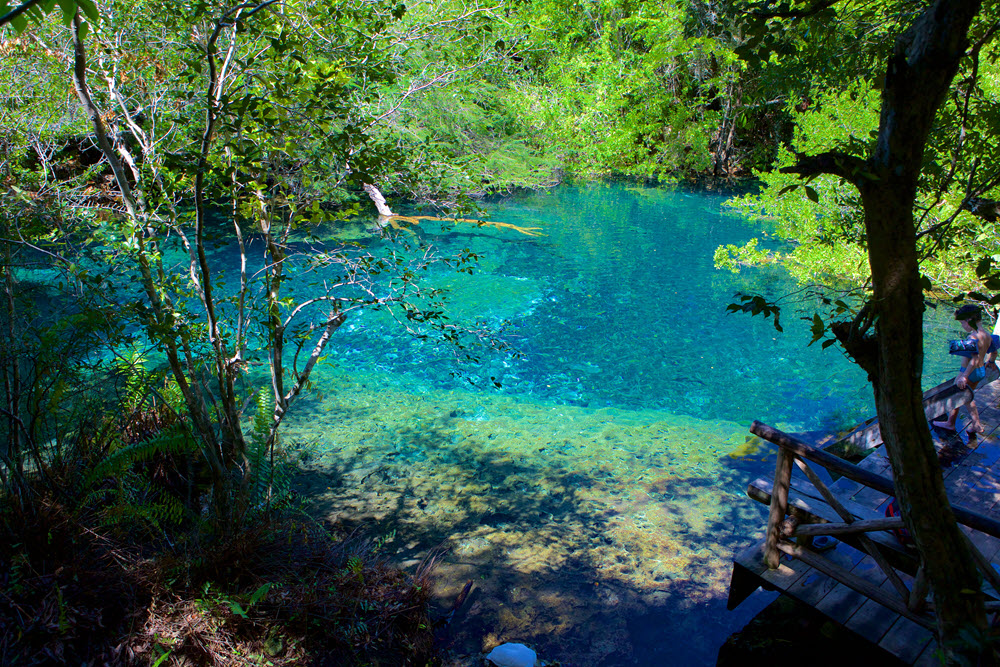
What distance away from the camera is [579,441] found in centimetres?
824

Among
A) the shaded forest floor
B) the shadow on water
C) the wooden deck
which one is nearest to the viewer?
the shaded forest floor

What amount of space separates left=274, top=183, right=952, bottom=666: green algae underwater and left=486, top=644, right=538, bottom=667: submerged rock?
0.64 ft

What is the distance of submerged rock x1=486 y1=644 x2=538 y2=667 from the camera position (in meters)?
3.80

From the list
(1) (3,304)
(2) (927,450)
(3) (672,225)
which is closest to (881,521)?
(2) (927,450)

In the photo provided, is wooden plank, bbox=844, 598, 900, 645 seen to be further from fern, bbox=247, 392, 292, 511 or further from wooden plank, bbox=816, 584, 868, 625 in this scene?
fern, bbox=247, 392, 292, 511

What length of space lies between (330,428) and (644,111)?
24.9 m

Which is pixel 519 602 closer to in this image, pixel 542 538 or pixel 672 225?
pixel 542 538

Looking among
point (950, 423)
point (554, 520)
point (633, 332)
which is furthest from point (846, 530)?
point (633, 332)

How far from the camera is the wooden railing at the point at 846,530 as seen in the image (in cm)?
322

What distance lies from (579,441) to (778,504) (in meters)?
4.28

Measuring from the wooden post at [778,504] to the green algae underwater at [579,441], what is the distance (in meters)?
0.80

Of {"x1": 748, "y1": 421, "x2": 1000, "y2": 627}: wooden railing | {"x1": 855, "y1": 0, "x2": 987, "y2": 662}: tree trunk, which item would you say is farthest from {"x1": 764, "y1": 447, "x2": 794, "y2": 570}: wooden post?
{"x1": 855, "y1": 0, "x2": 987, "y2": 662}: tree trunk

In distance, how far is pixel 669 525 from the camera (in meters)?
5.92

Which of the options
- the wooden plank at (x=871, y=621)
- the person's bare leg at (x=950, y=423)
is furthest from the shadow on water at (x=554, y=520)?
the person's bare leg at (x=950, y=423)
